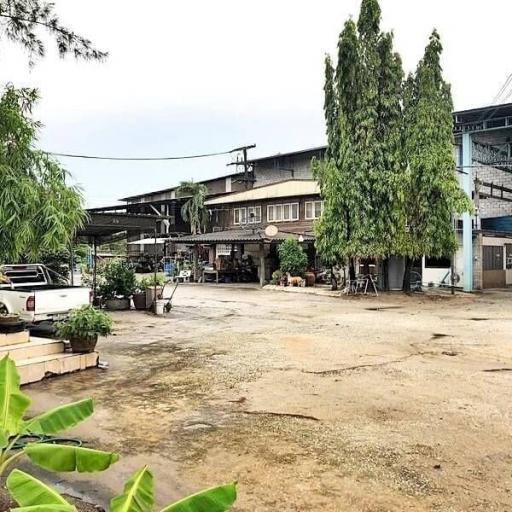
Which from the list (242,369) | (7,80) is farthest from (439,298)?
(7,80)

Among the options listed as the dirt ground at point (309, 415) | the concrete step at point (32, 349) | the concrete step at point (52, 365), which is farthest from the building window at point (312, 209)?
the concrete step at point (32, 349)

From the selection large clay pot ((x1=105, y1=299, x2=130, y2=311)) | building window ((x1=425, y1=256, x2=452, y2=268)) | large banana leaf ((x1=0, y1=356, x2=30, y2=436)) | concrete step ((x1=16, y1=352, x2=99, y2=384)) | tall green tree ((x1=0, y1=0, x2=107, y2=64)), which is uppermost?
tall green tree ((x1=0, y1=0, x2=107, y2=64))

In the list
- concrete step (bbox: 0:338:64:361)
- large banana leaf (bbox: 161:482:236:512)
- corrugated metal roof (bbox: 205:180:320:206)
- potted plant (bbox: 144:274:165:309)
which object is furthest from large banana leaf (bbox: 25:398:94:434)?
corrugated metal roof (bbox: 205:180:320:206)

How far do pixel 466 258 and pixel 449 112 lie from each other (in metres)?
6.22

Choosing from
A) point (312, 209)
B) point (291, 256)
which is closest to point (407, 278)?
point (291, 256)

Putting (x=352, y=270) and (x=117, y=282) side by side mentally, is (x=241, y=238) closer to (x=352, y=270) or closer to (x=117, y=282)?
(x=352, y=270)

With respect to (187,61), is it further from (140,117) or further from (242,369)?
(242,369)

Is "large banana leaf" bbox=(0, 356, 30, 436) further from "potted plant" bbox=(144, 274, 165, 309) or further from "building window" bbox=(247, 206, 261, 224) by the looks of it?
"building window" bbox=(247, 206, 261, 224)

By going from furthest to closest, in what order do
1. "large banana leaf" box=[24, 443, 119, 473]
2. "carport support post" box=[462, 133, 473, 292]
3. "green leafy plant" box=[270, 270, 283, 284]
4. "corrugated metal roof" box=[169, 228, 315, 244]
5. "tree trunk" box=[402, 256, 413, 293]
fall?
"corrugated metal roof" box=[169, 228, 315, 244], "green leafy plant" box=[270, 270, 283, 284], "carport support post" box=[462, 133, 473, 292], "tree trunk" box=[402, 256, 413, 293], "large banana leaf" box=[24, 443, 119, 473]

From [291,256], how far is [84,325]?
1641 cm

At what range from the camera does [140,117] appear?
830 inches

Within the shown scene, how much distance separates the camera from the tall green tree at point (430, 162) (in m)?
19.3

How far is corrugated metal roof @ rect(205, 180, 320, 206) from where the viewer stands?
29.0 metres

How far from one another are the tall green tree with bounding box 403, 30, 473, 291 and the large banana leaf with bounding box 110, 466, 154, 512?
18477 mm
